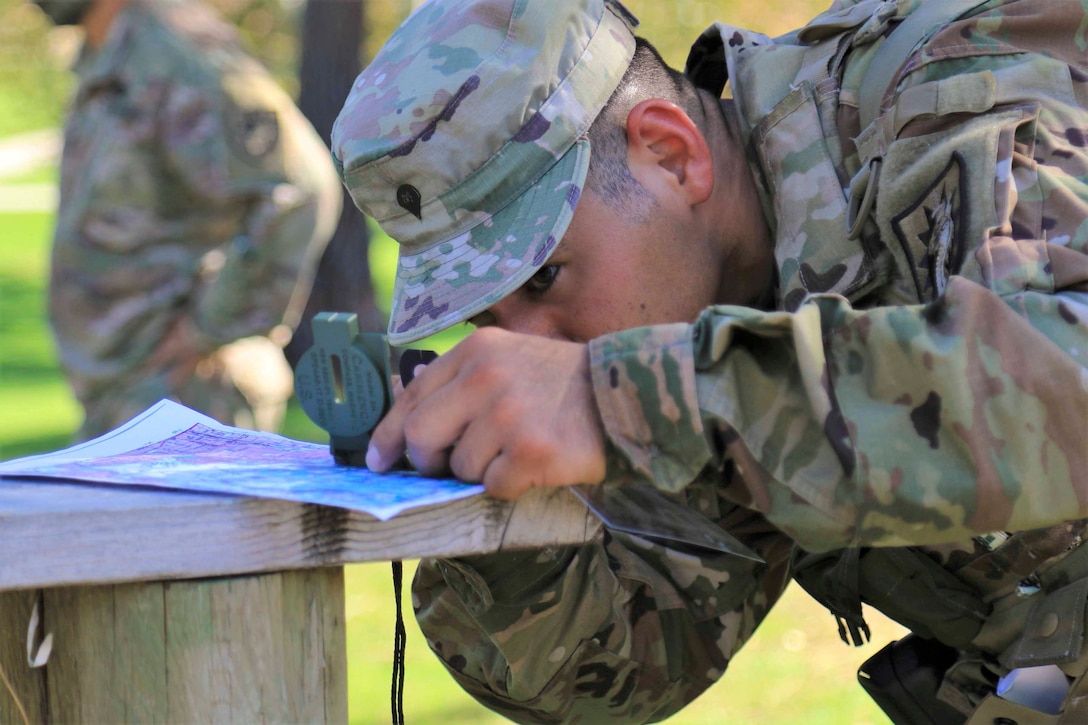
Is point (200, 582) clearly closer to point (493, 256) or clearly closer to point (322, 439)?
point (493, 256)

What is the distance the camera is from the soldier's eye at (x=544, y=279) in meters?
2.23

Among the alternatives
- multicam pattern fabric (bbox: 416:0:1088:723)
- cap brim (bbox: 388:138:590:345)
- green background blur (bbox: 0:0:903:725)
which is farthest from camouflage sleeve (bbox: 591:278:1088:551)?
green background blur (bbox: 0:0:903:725)

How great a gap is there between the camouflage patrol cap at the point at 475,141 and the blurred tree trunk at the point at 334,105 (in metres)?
8.79

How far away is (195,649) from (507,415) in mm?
471

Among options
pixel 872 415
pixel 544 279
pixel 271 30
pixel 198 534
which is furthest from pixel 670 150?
pixel 271 30

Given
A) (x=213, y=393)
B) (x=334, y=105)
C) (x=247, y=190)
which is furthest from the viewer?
(x=334, y=105)

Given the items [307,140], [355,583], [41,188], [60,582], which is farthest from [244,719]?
[41,188]

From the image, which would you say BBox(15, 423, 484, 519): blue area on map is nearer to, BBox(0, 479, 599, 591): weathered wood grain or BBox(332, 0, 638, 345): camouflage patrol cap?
BBox(0, 479, 599, 591): weathered wood grain

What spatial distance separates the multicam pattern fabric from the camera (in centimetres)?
158

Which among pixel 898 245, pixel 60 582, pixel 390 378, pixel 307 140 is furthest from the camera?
pixel 307 140

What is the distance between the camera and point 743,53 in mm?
2586

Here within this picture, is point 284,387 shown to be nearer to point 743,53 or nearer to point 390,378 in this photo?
point 743,53

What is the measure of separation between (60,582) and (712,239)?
54.3 inches

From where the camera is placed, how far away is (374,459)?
173 centimetres
